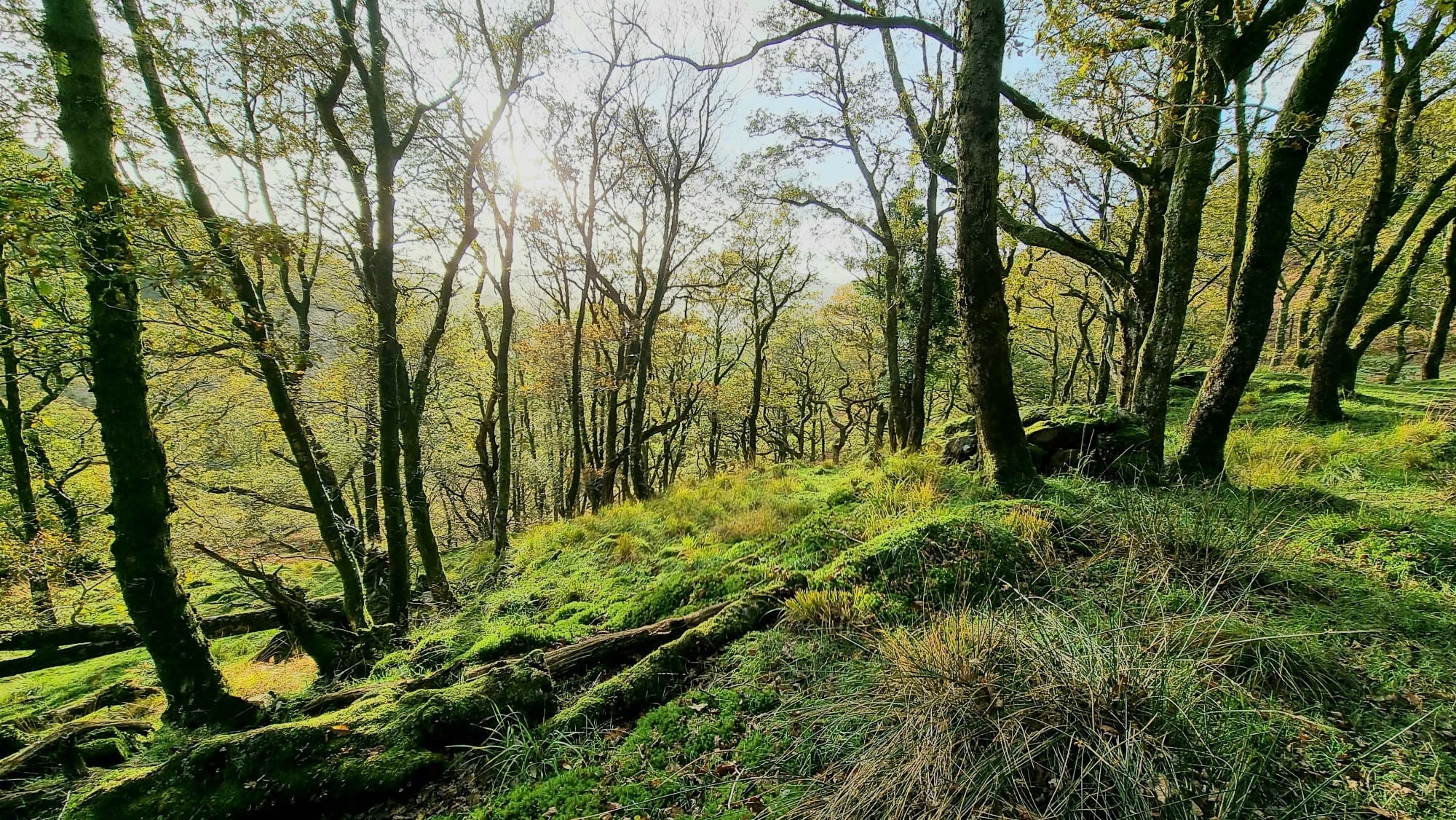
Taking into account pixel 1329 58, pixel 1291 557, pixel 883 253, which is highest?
pixel 883 253

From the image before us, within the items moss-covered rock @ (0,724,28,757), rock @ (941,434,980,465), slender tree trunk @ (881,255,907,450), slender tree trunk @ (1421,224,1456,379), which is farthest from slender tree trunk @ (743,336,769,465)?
slender tree trunk @ (1421,224,1456,379)

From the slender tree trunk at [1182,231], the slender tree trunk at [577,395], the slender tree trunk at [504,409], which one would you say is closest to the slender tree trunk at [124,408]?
the slender tree trunk at [504,409]

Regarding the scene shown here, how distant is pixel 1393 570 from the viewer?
9.53ft

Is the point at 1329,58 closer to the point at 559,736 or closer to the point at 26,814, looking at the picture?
the point at 559,736

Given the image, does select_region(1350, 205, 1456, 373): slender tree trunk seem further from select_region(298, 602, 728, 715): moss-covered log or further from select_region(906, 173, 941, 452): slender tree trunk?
select_region(298, 602, 728, 715): moss-covered log

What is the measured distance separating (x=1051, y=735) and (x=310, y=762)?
10.9 feet

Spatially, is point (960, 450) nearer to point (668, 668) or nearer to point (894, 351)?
point (668, 668)

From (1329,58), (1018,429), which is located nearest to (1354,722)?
(1018,429)

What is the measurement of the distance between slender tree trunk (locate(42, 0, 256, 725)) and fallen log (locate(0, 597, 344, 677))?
5.59 ft

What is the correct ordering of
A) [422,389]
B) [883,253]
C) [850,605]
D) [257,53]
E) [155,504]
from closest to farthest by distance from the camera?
1. [850,605]
2. [155,504]
3. [257,53]
4. [422,389]
5. [883,253]

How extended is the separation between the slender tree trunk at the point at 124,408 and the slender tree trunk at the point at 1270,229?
828 centimetres

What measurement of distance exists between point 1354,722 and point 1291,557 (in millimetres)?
1514

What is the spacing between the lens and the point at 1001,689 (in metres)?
1.96

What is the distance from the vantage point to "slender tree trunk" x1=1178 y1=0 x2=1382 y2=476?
3891 mm
